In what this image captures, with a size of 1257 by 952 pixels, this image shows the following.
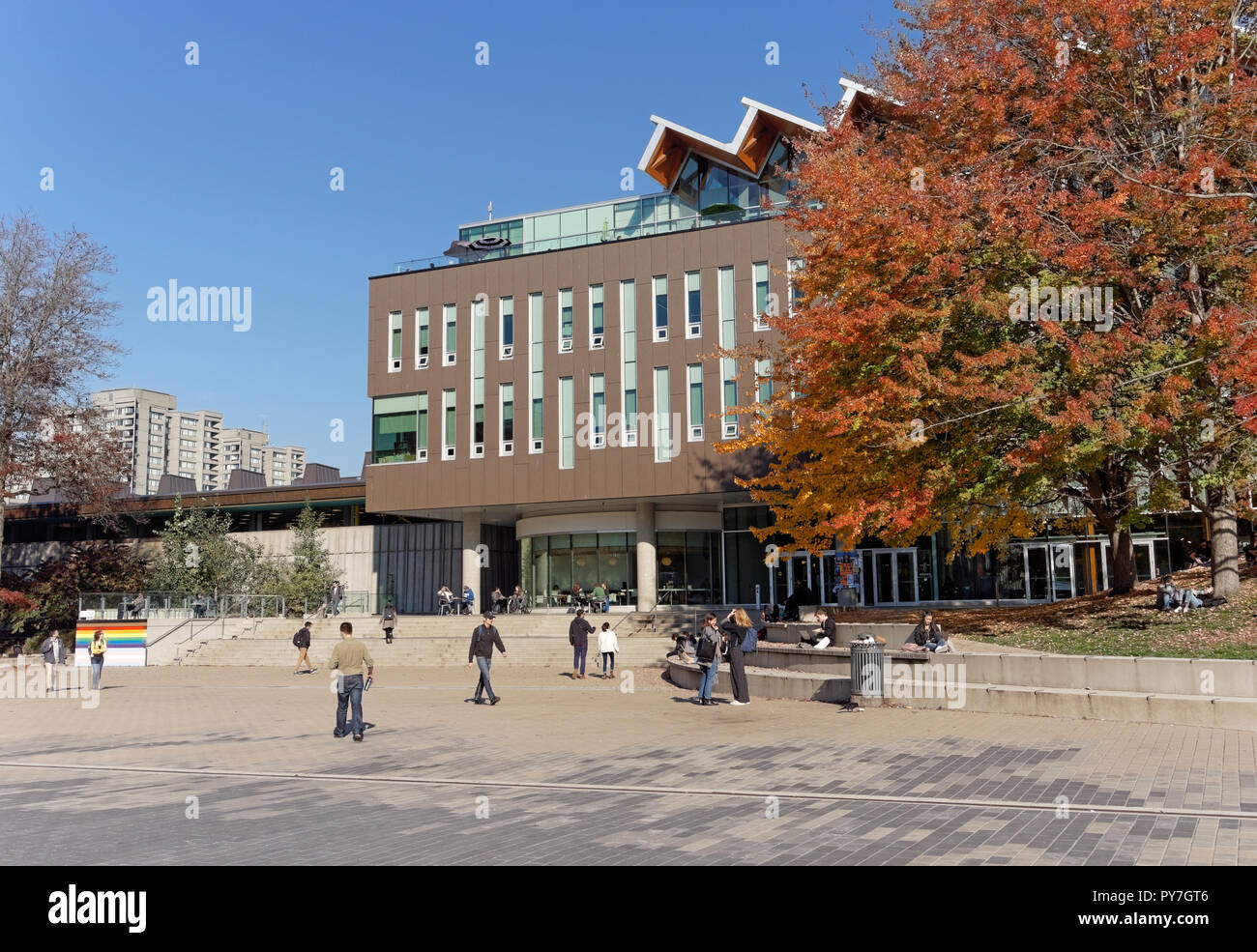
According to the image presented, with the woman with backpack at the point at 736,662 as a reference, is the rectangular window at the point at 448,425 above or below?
above

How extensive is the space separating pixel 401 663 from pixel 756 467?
14429mm

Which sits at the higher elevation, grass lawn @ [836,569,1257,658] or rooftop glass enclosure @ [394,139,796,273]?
rooftop glass enclosure @ [394,139,796,273]

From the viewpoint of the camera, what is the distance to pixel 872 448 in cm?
2186

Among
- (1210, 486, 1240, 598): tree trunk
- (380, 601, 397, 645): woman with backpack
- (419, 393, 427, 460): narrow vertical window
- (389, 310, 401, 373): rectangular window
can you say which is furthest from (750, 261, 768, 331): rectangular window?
(1210, 486, 1240, 598): tree trunk

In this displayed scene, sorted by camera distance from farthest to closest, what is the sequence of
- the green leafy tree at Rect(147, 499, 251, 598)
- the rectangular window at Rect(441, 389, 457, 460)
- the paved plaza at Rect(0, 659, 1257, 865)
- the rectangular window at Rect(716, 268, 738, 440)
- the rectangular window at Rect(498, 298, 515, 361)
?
the green leafy tree at Rect(147, 499, 251, 598) → the rectangular window at Rect(441, 389, 457, 460) → the rectangular window at Rect(498, 298, 515, 361) → the rectangular window at Rect(716, 268, 738, 440) → the paved plaza at Rect(0, 659, 1257, 865)

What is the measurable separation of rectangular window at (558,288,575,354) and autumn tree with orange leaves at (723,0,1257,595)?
21684 millimetres

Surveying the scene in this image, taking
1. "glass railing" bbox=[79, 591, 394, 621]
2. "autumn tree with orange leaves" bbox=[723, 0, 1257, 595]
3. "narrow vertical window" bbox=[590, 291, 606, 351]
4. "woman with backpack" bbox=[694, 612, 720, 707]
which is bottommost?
"woman with backpack" bbox=[694, 612, 720, 707]

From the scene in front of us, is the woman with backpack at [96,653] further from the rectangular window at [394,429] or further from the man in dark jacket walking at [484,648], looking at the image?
the rectangular window at [394,429]

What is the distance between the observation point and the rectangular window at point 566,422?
4191cm

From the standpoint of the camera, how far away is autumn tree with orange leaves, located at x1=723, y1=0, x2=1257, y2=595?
697 inches

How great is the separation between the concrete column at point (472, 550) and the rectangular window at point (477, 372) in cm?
341

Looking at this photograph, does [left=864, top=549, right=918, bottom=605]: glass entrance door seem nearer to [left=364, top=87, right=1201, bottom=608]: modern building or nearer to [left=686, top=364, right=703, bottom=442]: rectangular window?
[left=364, top=87, right=1201, bottom=608]: modern building

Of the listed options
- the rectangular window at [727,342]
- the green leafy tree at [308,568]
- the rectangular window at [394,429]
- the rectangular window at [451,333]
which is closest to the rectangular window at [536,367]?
the rectangular window at [451,333]

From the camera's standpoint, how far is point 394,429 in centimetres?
4512
